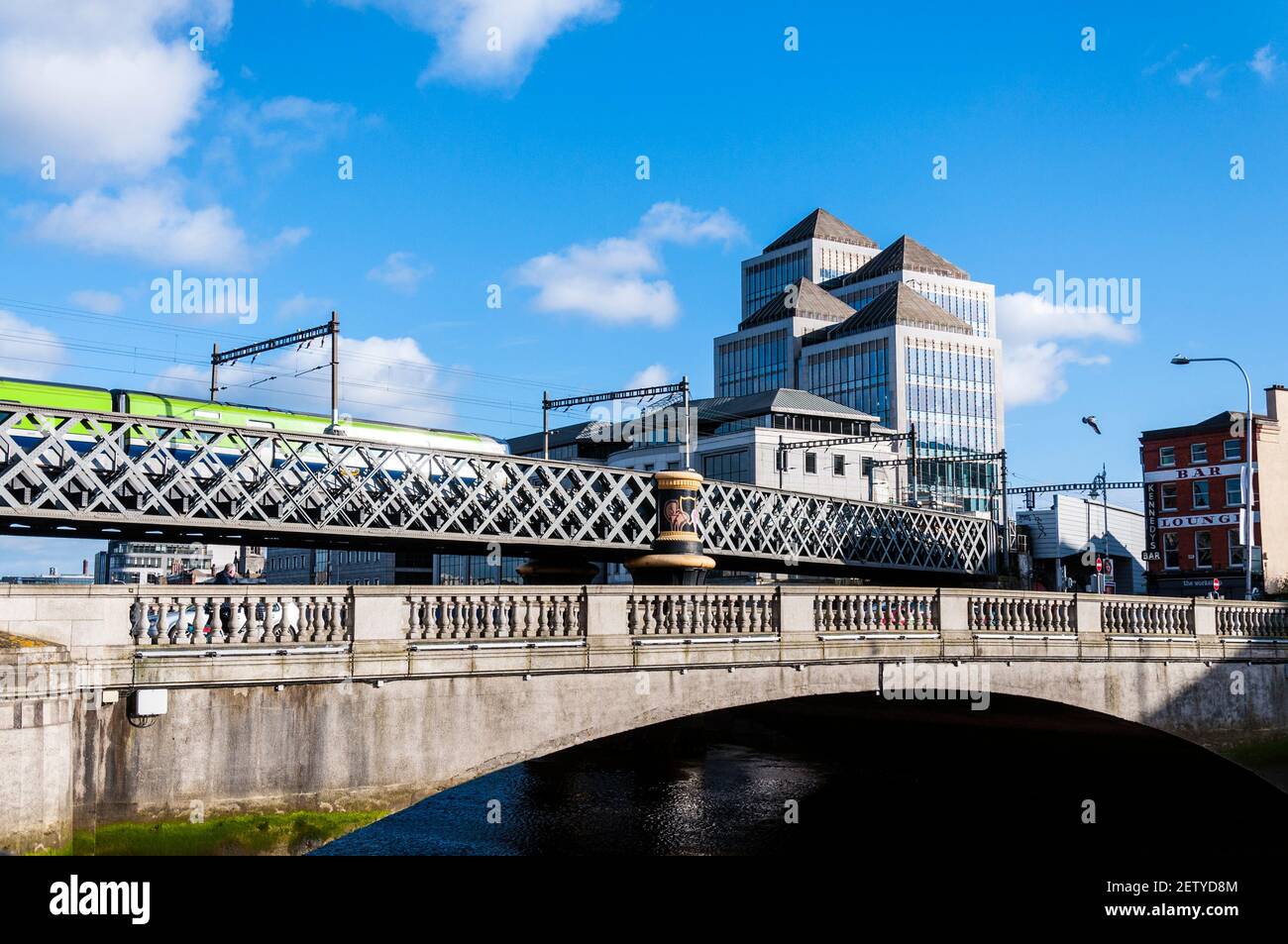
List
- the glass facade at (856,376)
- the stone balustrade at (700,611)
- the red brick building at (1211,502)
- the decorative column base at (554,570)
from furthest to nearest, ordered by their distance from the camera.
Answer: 1. the glass facade at (856,376)
2. the red brick building at (1211,502)
3. the decorative column base at (554,570)
4. the stone balustrade at (700,611)

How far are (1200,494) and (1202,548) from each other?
117 inches

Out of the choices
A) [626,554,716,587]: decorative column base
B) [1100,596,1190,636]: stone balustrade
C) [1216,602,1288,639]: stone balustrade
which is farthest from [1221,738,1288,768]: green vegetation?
[626,554,716,587]: decorative column base

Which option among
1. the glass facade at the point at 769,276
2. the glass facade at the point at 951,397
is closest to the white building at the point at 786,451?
the glass facade at the point at 951,397

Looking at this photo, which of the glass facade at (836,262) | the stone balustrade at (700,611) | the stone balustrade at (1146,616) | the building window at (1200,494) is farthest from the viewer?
the glass facade at (836,262)

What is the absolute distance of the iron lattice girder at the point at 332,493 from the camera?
36.9m

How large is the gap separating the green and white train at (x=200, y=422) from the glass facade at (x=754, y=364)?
116903 millimetres

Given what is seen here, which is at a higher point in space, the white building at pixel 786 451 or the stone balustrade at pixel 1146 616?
the white building at pixel 786 451

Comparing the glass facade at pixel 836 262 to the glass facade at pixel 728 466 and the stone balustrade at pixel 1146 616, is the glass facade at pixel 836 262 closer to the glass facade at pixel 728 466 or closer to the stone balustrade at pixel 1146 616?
the glass facade at pixel 728 466

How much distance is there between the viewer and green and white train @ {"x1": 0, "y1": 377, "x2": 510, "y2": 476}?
3800 centimetres

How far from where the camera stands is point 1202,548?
68250mm

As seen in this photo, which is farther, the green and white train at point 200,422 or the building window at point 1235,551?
the building window at point 1235,551

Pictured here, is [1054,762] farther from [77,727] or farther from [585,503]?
[77,727]
